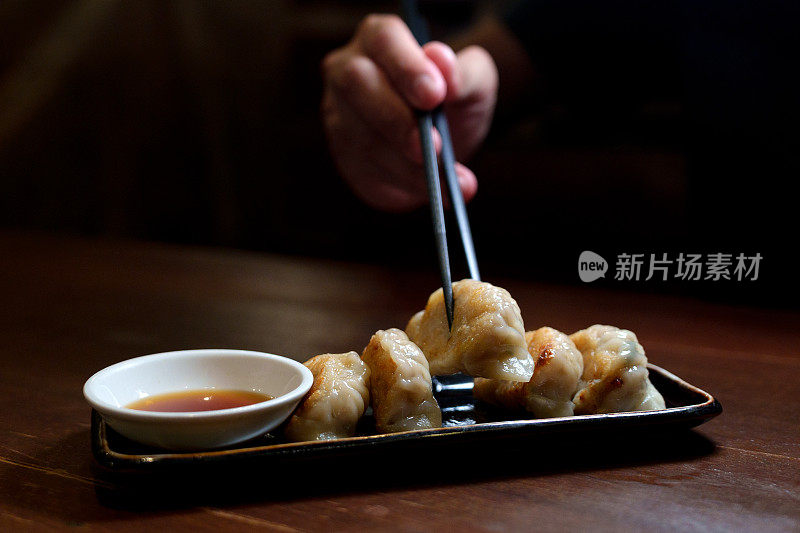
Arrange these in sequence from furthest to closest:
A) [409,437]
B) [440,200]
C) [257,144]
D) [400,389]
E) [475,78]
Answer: [257,144] → [475,78] → [440,200] → [400,389] → [409,437]

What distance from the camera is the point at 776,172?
283cm

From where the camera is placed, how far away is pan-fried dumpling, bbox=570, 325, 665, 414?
115 cm

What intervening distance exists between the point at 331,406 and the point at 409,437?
0.13 meters

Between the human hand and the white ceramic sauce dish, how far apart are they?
92cm

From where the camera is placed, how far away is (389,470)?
994 mm

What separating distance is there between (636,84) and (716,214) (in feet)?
3.03

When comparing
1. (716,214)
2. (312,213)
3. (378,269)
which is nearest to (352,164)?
(378,269)

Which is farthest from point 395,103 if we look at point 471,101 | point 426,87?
point 471,101

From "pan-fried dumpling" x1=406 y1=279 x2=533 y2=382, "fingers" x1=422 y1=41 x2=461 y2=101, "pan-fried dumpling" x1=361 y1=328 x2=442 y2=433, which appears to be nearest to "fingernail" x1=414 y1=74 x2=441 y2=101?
"fingers" x1=422 y1=41 x2=461 y2=101

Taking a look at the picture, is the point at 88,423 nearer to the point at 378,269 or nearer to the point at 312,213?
the point at 378,269

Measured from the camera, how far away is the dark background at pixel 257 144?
3.96m

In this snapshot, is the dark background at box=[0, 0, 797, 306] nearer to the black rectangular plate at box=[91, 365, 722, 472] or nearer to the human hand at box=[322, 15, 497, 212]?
the human hand at box=[322, 15, 497, 212]

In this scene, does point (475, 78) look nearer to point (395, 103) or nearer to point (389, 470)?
point (395, 103)

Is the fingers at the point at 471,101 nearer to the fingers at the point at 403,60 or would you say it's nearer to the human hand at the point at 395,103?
the human hand at the point at 395,103
